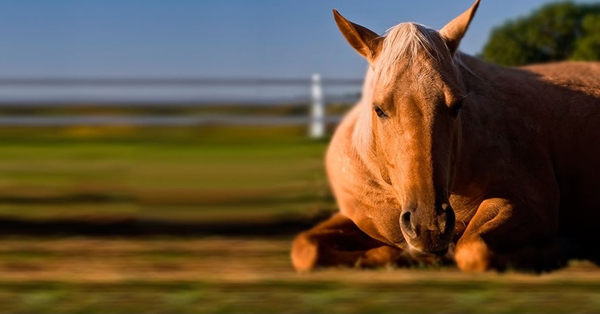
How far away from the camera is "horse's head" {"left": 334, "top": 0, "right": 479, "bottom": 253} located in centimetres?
261

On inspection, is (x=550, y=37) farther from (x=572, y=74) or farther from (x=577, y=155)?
(x=577, y=155)

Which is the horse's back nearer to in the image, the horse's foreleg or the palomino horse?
the palomino horse

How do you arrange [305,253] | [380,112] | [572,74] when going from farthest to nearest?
[572,74] → [305,253] → [380,112]

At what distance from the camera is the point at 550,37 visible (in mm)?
8414

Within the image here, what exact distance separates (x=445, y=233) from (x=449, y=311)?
269 mm

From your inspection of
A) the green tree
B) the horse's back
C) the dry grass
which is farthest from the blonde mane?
the green tree

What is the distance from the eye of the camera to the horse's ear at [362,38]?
2980 millimetres

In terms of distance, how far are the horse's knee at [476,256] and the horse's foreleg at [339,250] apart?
50 centimetres

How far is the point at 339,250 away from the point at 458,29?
1071mm

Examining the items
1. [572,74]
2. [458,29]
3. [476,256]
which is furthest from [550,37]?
[476,256]

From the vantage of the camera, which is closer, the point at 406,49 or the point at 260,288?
the point at 406,49

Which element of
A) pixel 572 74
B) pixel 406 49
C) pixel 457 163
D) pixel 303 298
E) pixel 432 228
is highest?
pixel 406 49

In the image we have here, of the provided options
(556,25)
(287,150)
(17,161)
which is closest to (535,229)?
(287,150)

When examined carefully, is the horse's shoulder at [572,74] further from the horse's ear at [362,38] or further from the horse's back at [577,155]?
the horse's ear at [362,38]
